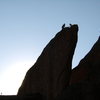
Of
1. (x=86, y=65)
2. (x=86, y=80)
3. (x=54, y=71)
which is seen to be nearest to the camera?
(x=54, y=71)

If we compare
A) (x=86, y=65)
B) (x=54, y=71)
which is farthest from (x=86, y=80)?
(x=86, y=65)

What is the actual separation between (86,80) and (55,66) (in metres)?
5.28

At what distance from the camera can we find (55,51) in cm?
3806

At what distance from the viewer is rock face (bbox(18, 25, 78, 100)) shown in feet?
118

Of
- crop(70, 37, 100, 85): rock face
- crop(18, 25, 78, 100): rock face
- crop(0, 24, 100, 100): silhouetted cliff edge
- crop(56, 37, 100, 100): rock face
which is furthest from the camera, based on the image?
crop(70, 37, 100, 85): rock face

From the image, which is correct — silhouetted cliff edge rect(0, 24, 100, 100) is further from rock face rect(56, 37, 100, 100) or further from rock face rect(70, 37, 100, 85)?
rock face rect(70, 37, 100, 85)

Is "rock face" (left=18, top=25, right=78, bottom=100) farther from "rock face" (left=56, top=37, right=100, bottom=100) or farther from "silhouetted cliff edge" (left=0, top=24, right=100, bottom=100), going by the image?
"rock face" (left=56, top=37, right=100, bottom=100)

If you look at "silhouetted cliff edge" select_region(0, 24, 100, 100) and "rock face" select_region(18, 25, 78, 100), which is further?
"rock face" select_region(18, 25, 78, 100)

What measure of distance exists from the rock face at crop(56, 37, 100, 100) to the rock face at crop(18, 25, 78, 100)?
2522mm

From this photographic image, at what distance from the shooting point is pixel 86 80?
130 ft

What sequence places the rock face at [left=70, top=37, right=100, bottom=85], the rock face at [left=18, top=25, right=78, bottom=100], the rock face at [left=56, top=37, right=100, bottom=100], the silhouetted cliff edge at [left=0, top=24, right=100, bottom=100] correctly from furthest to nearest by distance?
1. the rock face at [left=70, top=37, right=100, bottom=85]
2. the rock face at [left=18, top=25, right=78, bottom=100]
3. the silhouetted cliff edge at [left=0, top=24, right=100, bottom=100]
4. the rock face at [left=56, top=37, right=100, bottom=100]

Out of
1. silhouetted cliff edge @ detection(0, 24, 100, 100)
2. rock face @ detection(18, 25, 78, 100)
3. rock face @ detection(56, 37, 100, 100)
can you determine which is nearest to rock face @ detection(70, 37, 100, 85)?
rock face @ detection(56, 37, 100, 100)

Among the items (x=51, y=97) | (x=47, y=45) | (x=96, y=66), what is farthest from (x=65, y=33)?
(x=51, y=97)

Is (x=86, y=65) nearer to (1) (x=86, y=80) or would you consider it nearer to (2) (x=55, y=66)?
(1) (x=86, y=80)
